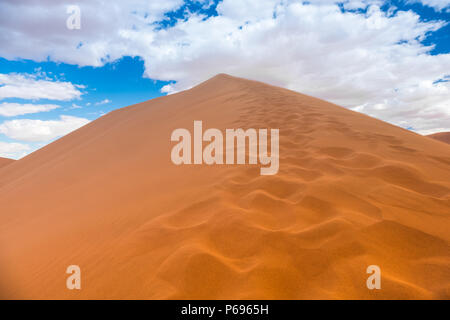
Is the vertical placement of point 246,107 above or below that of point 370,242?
above

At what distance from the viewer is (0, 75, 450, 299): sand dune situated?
1.52 m

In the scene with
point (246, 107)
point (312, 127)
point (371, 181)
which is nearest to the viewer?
point (371, 181)

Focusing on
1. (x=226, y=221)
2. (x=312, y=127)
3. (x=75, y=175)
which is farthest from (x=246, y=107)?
(x=226, y=221)

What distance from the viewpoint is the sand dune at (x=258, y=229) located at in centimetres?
152

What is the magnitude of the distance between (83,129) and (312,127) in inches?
535

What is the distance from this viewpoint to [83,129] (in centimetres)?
1418

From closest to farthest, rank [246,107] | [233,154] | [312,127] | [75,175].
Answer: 1. [233,154]
2. [312,127]
3. [75,175]
4. [246,107]

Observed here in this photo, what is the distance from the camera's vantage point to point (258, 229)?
1.95 m

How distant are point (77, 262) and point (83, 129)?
1405cm

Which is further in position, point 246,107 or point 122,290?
point 246,107

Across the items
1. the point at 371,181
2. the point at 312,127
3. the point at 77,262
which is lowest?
the point at 77,262

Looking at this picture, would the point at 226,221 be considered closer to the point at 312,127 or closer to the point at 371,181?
the point at 371,181
